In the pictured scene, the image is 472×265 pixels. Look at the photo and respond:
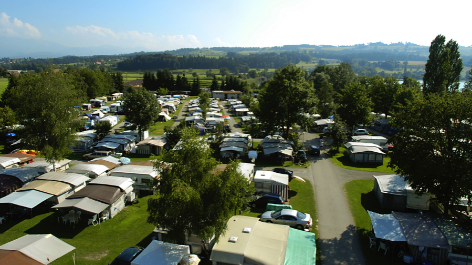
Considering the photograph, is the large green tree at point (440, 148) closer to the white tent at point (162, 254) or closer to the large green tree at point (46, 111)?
the white tent at point (162, 254)

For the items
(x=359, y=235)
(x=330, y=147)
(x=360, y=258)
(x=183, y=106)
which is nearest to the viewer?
(x=360, y=258)

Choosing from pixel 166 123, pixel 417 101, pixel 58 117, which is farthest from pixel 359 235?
pixel 166 123

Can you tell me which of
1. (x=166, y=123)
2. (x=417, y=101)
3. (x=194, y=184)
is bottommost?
(x=166, y=123)

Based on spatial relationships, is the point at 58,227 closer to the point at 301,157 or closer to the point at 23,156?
the point at 23,156

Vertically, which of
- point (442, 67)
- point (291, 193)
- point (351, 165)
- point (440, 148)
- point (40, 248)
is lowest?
point (351, 165)

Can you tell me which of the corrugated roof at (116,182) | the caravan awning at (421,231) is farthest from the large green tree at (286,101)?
the caravan awning at (421,231)

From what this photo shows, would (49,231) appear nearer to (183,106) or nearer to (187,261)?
(187,261)

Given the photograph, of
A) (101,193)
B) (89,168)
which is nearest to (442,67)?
(101,193)
